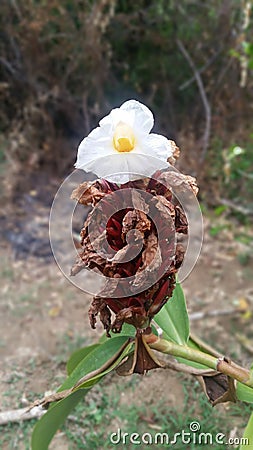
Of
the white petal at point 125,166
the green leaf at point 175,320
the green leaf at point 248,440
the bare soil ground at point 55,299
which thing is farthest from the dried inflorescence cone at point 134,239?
the bare soil ground at point 55,299

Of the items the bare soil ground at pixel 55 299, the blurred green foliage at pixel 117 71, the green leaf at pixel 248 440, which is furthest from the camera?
the blurred green foliage at pixel 117 71

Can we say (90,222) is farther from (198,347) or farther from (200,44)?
(200,44)

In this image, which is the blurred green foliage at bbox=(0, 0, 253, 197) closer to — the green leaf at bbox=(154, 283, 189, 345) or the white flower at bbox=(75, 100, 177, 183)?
the green leaf at bbox=(154, 283, 189, 345)

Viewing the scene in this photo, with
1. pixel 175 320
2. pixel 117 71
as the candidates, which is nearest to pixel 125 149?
pixel 175 320

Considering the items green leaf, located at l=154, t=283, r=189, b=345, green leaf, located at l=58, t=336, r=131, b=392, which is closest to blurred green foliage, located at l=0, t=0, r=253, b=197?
green leaf, located at l=154, t=283, r=189, b=345

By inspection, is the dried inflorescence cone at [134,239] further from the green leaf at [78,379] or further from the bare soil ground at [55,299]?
the bare soil ground at [55,299]

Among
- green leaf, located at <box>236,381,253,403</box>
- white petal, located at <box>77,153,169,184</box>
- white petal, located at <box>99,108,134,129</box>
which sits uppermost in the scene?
white petal, located at <box>99,108,134,129</box>

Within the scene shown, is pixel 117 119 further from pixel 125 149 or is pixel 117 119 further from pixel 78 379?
pixel 78 379
